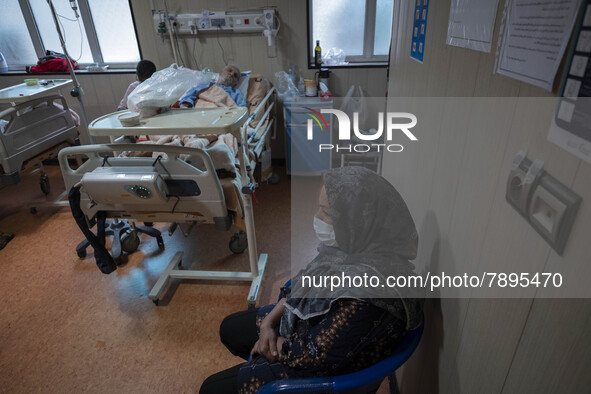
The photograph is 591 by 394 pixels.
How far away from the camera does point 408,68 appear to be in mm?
1371

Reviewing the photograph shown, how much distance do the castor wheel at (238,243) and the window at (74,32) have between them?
2612 millimetres

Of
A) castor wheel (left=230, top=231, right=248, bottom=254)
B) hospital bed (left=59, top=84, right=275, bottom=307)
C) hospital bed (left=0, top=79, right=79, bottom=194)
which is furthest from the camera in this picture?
castor wheel (left=230, top=231, right=248, bottom=254)

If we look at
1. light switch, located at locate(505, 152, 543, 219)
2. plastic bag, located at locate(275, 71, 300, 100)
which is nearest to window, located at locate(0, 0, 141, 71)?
plastic bag, located at locate(275, 71, 300, 100)

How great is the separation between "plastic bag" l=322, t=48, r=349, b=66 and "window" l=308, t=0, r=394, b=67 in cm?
4

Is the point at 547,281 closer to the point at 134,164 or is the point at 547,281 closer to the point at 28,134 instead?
the point at 134,164

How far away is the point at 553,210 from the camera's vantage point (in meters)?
0.54

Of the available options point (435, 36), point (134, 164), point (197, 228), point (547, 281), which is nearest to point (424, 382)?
point (547, 281)

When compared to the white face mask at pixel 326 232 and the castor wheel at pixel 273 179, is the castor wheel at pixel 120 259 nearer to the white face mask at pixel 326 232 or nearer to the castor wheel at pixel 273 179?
the castor wheel at pixel 273 179

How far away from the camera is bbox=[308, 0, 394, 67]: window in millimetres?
3528

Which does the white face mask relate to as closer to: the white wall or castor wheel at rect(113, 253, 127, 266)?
the white wall

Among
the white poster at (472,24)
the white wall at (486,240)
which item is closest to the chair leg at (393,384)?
the white wall at (486,240)

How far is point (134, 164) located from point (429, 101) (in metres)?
1.41

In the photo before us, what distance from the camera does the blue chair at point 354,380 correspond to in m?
0.98

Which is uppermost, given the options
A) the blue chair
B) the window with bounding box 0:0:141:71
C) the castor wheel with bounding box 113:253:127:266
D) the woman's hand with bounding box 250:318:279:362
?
the window with bounding box 0:0:141:71
